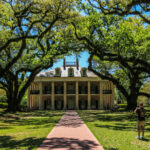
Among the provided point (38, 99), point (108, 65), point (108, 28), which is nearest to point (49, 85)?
point (38, 99)

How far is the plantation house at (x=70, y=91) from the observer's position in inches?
1566

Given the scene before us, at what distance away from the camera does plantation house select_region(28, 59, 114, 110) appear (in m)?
39.8

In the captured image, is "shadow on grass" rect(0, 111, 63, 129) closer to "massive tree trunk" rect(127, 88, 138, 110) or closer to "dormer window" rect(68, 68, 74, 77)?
"massive tree trunk" rect(127, 88, 138, 110)

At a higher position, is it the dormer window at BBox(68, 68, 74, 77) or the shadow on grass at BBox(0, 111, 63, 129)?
the dormer window at BBox(68, 68, 74, 77)

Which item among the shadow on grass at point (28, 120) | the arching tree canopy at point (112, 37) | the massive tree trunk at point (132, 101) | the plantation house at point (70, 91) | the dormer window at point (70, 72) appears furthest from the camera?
the dormer window at point (70, 72)

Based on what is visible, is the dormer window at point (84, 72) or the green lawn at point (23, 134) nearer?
the green lawn at point (23, 134)

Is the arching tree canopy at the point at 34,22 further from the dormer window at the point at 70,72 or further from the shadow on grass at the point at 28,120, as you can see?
the dormer window at the point at 70,72

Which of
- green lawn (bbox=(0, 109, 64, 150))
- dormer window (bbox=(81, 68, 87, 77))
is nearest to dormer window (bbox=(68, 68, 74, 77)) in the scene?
dormer window (bbox=(81, 68, 87, 77))

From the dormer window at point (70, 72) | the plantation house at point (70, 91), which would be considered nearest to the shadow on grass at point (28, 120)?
the plantation house at point (70, 91)

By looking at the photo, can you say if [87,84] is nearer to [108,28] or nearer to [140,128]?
[108,28]

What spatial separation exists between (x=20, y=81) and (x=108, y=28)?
18.2 metres

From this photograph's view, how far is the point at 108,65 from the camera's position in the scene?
30.7 metres

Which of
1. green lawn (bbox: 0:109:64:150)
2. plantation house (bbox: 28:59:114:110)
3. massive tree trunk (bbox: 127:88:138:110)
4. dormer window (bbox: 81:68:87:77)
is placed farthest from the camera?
dormer window (bbox: 81:68:87:77)

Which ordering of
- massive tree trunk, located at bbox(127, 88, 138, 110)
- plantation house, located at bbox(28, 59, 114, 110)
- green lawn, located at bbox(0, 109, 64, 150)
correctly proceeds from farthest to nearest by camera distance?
plantation house, located at bbox(28, 59, 114, 110) → massive tree trunk, located at bbox(127, 88, 138, 110) → green lawn, located at bbox(0, 109, 64, 150)
